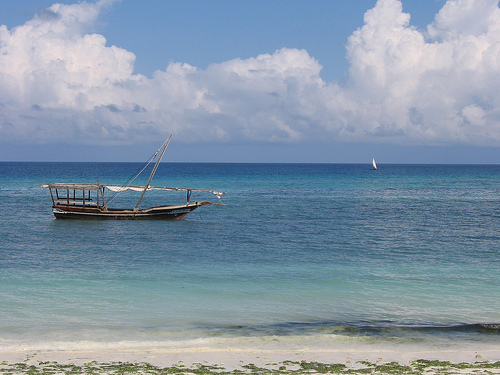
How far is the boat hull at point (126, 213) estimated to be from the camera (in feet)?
134

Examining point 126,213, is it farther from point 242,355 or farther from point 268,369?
point 268,369

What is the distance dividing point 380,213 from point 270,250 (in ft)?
72.4

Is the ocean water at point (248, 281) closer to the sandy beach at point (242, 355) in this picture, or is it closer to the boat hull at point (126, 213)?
the sandy beach at point (242, 355)

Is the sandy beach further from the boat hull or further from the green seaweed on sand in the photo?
the boat hull

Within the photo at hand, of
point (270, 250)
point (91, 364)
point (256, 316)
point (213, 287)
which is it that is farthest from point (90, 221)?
point (91, 364)

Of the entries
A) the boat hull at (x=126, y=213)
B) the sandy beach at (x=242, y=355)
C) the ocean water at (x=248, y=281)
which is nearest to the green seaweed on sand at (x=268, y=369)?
the sandy beach at (x=242, y=355)

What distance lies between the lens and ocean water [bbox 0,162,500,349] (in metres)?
14.9

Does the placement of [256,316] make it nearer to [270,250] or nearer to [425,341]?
[425,341]

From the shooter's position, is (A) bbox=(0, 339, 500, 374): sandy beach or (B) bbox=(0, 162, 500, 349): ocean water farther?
(B) bbox=(0, 162, 500, 349): ocean water

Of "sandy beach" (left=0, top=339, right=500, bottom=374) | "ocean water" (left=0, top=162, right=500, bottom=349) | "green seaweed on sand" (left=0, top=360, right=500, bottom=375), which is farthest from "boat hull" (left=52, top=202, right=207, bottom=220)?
"green seaweed on sand" (left=0, top=360, right=500, bottom=375)

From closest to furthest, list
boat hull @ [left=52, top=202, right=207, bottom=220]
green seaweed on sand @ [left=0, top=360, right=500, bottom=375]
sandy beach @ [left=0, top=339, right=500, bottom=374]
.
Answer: green seaweed on sand @ [left=0, top=360, right=500, bottom=375]
sandy beach @ [left=0, top=339, right=500, bottom=374]
boat hull @ [left=52, top=202, right=207, bottom=220]

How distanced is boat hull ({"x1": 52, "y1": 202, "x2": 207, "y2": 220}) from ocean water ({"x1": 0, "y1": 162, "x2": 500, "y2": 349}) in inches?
37.8

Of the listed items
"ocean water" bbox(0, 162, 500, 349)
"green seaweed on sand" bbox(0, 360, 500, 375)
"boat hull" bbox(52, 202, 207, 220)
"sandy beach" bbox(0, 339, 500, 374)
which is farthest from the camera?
"boat hull" bbox(52, 202, 207, 220)

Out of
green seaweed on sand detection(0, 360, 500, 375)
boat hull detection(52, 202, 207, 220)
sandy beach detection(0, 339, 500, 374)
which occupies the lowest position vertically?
sandy beach detection(0, 339, 500, 374)
